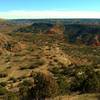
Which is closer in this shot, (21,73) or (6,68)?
(21,73)

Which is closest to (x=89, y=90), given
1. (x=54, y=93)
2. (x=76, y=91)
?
(x=76, y=91)

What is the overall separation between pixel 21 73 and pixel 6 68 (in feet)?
28.7

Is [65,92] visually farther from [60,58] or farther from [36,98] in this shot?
[60,58]

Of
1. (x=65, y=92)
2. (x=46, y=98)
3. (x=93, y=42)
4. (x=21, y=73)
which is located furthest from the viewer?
(x=93, y=42)

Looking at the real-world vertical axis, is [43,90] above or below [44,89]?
below

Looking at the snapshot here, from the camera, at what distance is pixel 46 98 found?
3250cm

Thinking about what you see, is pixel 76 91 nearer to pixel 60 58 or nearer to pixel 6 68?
pixel 6 68

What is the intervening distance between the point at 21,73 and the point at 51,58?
2054 centimetres

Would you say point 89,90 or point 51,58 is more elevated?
point 89,90

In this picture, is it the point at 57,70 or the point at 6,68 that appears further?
the point at 6,68

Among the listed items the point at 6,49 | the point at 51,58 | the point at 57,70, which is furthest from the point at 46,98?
the point at 6,49

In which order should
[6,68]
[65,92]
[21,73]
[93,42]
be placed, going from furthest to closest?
[93,42]
[6,68]
[21,73]
[65,92]

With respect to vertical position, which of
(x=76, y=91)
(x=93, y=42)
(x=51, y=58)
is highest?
(x=76, y=91)

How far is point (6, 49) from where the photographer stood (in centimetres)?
11962
